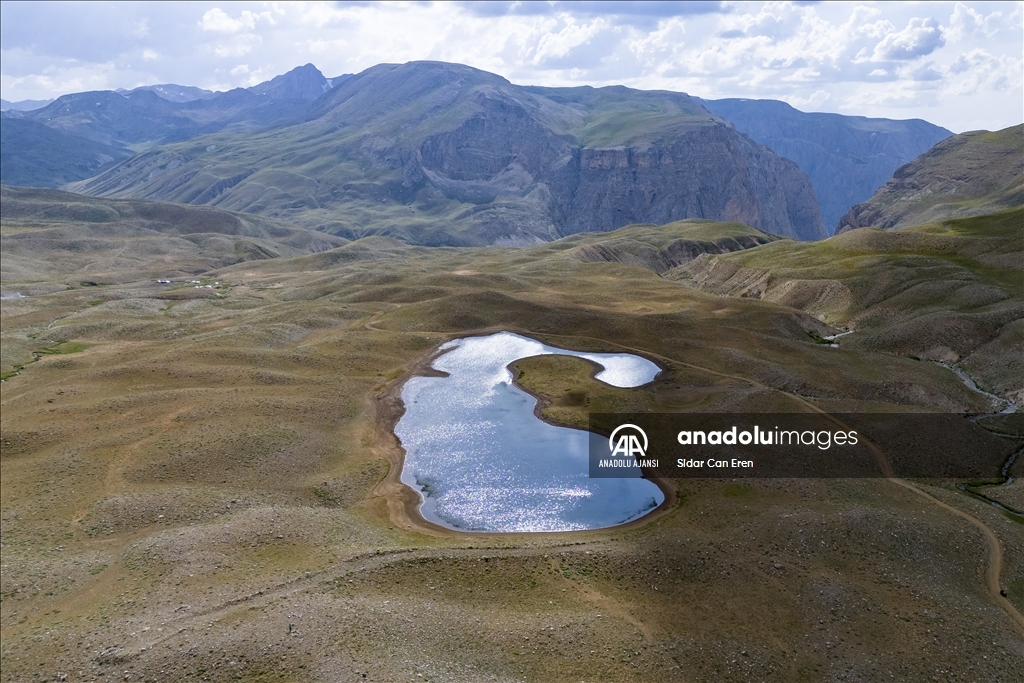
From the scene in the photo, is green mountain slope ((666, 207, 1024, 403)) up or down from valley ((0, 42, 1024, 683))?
up

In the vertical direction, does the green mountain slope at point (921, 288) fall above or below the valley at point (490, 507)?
above

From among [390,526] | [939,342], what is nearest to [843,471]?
[390,526]

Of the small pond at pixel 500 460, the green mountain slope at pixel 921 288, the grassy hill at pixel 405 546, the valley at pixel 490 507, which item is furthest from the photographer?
the green mountain slope at pixel 921 288

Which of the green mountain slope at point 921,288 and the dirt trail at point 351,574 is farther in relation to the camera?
the green mountain slope at point 921,288

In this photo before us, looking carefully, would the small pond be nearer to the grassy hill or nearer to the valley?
the valley

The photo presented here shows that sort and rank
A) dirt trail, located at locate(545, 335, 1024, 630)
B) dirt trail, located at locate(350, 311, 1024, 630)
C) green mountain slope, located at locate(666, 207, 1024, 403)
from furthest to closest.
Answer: green mountain slope, located at locate(666, 207, 1024, 403), dirt trail, located at locate(350, 311, 1024, 630), dirt trail, located at locate(545, 335, 1024, 630)

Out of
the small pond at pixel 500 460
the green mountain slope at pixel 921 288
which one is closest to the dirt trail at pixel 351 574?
the small pond at pixel 500 460

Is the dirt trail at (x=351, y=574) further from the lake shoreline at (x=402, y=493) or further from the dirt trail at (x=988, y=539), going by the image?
the dirt trail at (x=988, y=539)

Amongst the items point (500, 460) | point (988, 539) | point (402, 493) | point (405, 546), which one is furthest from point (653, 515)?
point (988, 539)

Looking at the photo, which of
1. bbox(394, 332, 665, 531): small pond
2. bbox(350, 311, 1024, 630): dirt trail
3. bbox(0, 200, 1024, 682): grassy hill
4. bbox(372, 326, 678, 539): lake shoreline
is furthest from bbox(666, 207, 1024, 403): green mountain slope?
bbox(372, 326, 678, 539): lake shoreline
